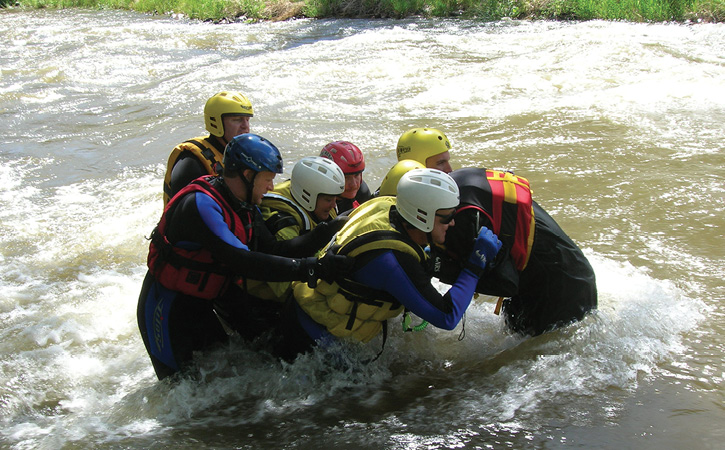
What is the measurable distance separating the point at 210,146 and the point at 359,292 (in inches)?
87.5

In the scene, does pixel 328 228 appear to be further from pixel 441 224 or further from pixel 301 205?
pixel 441 224

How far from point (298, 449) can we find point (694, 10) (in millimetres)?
19132

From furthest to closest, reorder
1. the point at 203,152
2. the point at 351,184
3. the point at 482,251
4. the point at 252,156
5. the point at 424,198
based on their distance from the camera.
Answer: the point at 203,152
the point at 351,184
the point at 252,156
the point at 482,251
the point at 424,198

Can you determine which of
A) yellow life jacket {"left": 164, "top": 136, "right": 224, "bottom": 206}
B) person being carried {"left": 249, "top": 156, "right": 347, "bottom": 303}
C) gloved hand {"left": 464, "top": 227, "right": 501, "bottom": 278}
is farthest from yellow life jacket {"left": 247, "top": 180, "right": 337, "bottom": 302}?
gloved hand {"left": 464, "top": 227, "right": 501, "bottom": 278}

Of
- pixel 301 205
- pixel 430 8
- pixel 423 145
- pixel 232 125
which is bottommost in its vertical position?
pixel 301 205

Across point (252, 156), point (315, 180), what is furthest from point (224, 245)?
point (315, 180)

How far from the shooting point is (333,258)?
345cm

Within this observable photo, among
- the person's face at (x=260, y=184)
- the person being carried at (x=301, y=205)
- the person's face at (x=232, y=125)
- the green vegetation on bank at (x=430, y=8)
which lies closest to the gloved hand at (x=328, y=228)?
the person being carried at (x=301, y=205)

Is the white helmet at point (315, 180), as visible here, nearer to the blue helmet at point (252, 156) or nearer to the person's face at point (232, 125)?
the blue helmet at point (252, 156)

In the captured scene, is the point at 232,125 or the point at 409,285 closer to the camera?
the point at 409,285

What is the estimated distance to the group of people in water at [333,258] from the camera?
11.4 ft

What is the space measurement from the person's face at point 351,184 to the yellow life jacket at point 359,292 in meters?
1.00

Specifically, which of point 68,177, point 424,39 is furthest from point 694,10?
point 68,177

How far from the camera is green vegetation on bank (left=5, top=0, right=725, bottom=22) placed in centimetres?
1861
